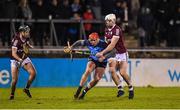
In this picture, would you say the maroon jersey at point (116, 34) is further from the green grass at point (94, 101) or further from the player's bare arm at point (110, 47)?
the green grass at point (94, 101)

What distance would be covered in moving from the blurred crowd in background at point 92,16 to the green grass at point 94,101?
4.09 m

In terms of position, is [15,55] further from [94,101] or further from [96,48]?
[94,101]

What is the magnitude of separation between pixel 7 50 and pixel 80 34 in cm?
331

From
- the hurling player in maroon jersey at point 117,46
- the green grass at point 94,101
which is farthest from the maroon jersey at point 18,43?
the hurling player in maroon jersey at point 117,46

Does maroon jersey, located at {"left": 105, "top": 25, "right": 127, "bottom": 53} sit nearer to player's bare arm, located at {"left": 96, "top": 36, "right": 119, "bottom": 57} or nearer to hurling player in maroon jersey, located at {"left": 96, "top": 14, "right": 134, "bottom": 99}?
hurling player in maroon jersey, located at {"left": 96, "top": 14, "right": 134, "bottom": 99}

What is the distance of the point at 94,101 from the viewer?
17969mm

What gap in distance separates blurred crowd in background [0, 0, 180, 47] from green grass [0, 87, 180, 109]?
4093 millimetres

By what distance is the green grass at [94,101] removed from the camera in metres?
16.4

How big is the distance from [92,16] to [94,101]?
29.0 feet

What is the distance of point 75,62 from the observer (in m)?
25.2

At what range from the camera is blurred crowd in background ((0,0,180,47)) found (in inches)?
987

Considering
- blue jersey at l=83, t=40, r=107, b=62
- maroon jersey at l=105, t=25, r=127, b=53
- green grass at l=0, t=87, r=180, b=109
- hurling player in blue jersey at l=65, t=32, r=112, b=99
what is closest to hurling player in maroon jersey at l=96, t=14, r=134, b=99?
maroon jersey at l=105, t=25, r=127, b=53

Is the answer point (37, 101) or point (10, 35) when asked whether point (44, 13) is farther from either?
point (37, 101)

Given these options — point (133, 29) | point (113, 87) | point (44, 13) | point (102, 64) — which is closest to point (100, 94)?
point (102, 64)
